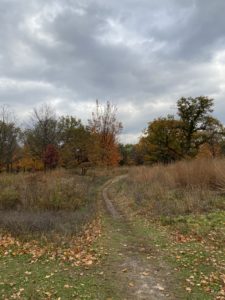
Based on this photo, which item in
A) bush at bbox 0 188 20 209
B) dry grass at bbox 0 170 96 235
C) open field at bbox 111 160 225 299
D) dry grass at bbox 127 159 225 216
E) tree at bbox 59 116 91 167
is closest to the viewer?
open field at bbox 111 160 225 299

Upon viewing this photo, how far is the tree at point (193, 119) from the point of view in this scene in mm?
40562

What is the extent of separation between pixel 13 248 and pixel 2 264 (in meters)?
1.17

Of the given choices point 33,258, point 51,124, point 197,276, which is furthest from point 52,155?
point 197,276

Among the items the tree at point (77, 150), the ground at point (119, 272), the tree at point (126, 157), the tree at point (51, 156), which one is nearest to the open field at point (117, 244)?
the ground at point (119, 272)

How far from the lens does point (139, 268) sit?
6891 millimetres

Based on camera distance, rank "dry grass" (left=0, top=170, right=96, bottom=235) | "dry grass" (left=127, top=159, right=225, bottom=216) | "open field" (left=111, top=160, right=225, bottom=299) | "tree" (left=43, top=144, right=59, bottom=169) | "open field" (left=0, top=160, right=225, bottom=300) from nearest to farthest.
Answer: "open field" (left=0, top=160, right=225, bottom=300)
"open field" (left=111, top=160, right=225, bottom=299)
"dry grass" (left=0, top=170, right=96, bottom=235)
"dry grass" (left=127, top=159, right=225, bottom=216)
"tree" (left=43, top=144, right=59, bottom=169)

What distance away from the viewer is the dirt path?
566 cm

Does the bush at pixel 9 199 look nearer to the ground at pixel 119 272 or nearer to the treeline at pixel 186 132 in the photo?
the ground at pixel 119 272

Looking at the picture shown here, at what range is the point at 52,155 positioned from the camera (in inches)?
1444

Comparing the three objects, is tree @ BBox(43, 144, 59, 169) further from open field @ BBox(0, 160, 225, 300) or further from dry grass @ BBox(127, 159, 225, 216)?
open field @ BBox(0, 160, 225, 300)

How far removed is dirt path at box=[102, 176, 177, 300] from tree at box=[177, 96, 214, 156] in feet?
106

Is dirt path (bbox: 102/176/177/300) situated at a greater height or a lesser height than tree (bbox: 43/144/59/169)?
lesser

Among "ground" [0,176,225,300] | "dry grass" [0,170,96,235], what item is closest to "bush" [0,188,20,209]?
"dry grass" [0,170,96,235]

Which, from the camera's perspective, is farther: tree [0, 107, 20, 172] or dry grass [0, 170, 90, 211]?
tree [0, 107, 20, 172]
